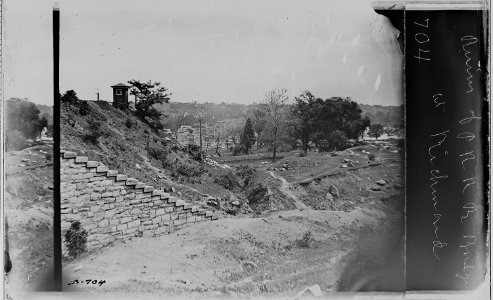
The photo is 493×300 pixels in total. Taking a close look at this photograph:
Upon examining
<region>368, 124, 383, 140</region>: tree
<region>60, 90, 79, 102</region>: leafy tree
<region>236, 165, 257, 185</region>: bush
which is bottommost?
<region>236, 165, 257, 185</region>: bush

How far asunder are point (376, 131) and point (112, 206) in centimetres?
313

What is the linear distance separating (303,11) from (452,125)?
6.93 feet

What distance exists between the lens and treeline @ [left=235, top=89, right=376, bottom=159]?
4988 mm

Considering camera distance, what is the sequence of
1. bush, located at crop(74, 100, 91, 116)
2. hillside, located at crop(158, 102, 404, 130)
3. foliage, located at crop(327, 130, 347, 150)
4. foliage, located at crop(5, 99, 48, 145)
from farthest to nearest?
1. foliage, located at crop(327, 130, 347, 150)
2. hillside, located at crop(158, 102, 404, 130)
3. bush, located at crop(74, 100, 91, 116)
4. foliage, located at crop(5, 99, 48, 145)

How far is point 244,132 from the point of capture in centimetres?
512

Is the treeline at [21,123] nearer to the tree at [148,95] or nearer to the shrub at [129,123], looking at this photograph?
the shrub at [129,123]

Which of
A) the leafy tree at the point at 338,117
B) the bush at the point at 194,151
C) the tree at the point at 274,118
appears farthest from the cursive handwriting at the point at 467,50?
the bush at the point at 194,151

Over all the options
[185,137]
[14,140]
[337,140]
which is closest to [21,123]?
[14,140]

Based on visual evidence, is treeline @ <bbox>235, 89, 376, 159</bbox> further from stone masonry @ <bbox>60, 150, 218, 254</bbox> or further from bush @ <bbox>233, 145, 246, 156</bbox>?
stone masonry @ <bbox>60, 150, 218, 254</bbox>

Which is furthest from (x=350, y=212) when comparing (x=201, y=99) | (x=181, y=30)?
(x=181, y=30)

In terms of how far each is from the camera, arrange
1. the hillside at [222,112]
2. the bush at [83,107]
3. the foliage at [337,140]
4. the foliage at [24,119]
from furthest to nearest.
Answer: the foliage at [337,140] < the hillside at [222,112] < the bush at [83,107] < the foliage at [24,119]

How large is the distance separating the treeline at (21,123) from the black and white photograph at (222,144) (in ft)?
0.05

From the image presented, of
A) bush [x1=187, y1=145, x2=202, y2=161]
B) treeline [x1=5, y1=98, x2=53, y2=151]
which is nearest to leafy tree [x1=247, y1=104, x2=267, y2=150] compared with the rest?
bush [x1=187, y1=145, x2=202, y2=161]

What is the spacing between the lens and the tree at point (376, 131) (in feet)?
16.2
